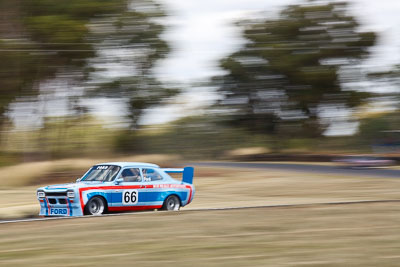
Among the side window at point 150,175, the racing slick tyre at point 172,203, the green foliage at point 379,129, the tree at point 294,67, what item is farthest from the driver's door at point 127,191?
the green foliage at point 379,129

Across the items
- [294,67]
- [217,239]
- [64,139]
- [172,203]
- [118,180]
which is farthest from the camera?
[294,67]

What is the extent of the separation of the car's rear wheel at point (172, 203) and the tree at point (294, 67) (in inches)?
1534

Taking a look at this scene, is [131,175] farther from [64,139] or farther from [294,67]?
[294,67]

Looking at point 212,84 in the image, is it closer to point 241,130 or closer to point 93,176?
point 241,130

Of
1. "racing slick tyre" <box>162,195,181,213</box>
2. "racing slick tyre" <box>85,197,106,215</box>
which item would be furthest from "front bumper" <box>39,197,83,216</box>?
"racing slick tyre" <box>162,195,181,213</box>

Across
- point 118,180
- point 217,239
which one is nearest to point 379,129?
point 118,180

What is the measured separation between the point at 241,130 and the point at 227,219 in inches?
1842

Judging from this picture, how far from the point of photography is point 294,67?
53.9 meters

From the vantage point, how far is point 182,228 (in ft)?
38.3

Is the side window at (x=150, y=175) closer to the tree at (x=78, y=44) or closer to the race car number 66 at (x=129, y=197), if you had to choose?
the race car number 66 at (x=129, y=197)

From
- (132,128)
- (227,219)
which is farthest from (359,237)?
(132,128)

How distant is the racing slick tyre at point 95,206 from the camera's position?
46.7ft

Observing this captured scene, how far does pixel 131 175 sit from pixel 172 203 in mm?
1287

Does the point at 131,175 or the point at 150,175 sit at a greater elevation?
the point at 131,175
